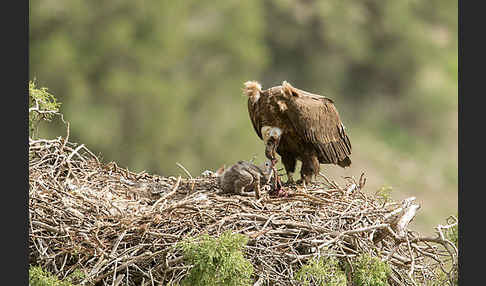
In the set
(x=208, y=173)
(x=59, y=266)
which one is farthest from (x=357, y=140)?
(x=59, y=266)

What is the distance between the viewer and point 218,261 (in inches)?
182

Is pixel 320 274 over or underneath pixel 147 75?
underneath

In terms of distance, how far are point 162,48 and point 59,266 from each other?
556 inches

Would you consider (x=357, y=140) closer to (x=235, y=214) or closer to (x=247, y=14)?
(x=247, y=14)

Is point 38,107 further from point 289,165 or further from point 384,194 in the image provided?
point 384,194

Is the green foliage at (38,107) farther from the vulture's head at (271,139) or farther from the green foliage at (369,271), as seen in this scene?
the green foliage at (369,271)

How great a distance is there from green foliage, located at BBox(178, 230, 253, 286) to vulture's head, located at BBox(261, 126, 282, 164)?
1.57 metres

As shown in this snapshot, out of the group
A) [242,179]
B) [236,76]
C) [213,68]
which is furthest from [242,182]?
[213,68]

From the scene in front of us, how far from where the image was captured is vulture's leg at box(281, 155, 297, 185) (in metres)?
6.50

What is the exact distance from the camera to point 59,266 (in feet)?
16.3

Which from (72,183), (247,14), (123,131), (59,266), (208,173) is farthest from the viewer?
(247,14)

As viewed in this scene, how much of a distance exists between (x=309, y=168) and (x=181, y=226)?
5.31ft

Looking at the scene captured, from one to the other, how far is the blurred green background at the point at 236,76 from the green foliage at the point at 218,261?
2060mm

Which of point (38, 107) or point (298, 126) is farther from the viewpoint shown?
point (38, 107)
